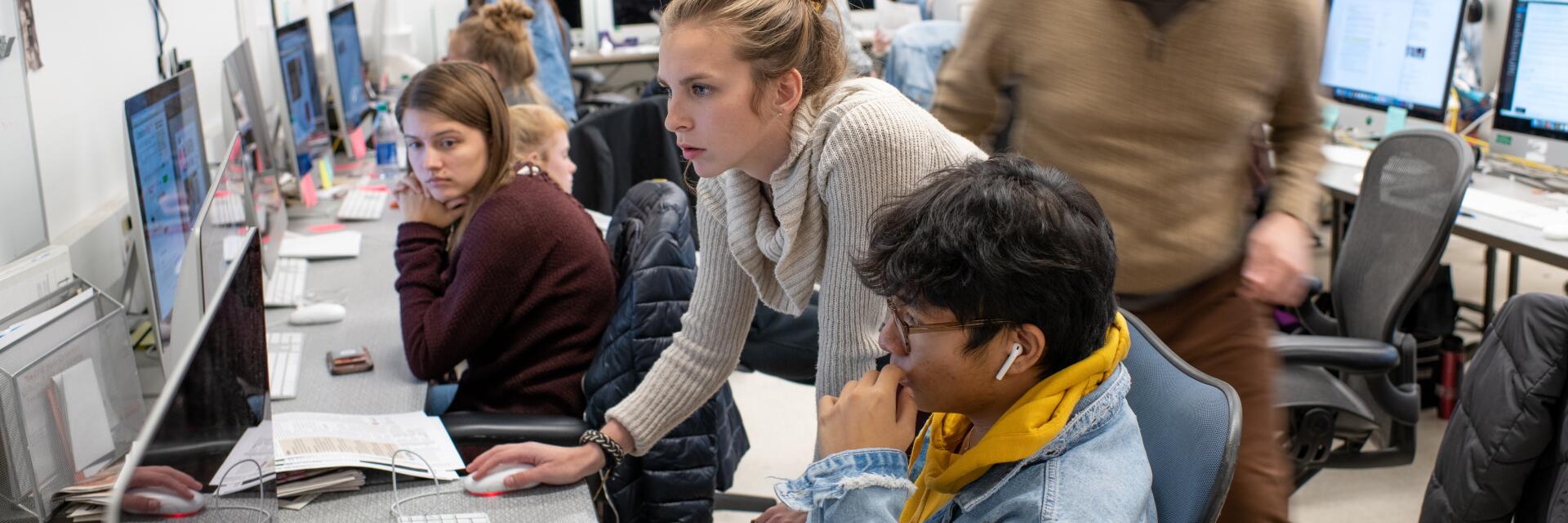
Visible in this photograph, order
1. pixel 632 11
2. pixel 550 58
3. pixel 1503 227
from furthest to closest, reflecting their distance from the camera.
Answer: pixel 632 11 → pixel 550 58 → pixel 1503 227

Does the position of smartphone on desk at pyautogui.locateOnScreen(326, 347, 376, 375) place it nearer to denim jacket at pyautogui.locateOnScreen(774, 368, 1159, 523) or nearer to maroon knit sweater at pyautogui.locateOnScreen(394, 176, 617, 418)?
maroon knit sweater at pyautogui.locateOnScreen(394, 176, 617, 418)

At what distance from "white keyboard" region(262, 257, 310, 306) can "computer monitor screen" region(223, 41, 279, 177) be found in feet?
1.06

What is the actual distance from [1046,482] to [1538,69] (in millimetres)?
2829

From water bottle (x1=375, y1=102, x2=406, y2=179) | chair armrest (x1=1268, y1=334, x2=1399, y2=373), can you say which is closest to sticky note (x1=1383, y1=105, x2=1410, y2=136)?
chair armrest (x1=1268, y1=334, x2=1399, y2=373)

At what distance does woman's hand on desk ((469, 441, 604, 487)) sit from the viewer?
1528mm

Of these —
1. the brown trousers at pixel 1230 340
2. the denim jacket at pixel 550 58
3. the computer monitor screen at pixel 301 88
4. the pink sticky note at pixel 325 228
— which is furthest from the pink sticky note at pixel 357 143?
the brown trousers at pixel 1230 340

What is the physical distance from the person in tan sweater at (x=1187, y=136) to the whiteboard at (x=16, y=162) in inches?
61.2

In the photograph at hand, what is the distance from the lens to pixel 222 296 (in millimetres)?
1118

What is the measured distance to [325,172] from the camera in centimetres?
363

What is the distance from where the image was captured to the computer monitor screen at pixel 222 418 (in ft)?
2.81

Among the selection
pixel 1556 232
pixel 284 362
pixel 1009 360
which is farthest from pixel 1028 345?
pixel 1556 232

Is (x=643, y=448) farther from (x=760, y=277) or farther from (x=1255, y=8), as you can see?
(x=1255, y=8)

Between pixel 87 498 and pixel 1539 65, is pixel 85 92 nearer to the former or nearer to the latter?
pixel 87 498

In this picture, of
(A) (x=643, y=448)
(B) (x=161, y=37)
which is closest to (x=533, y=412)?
(A) (x=643, y=448)
